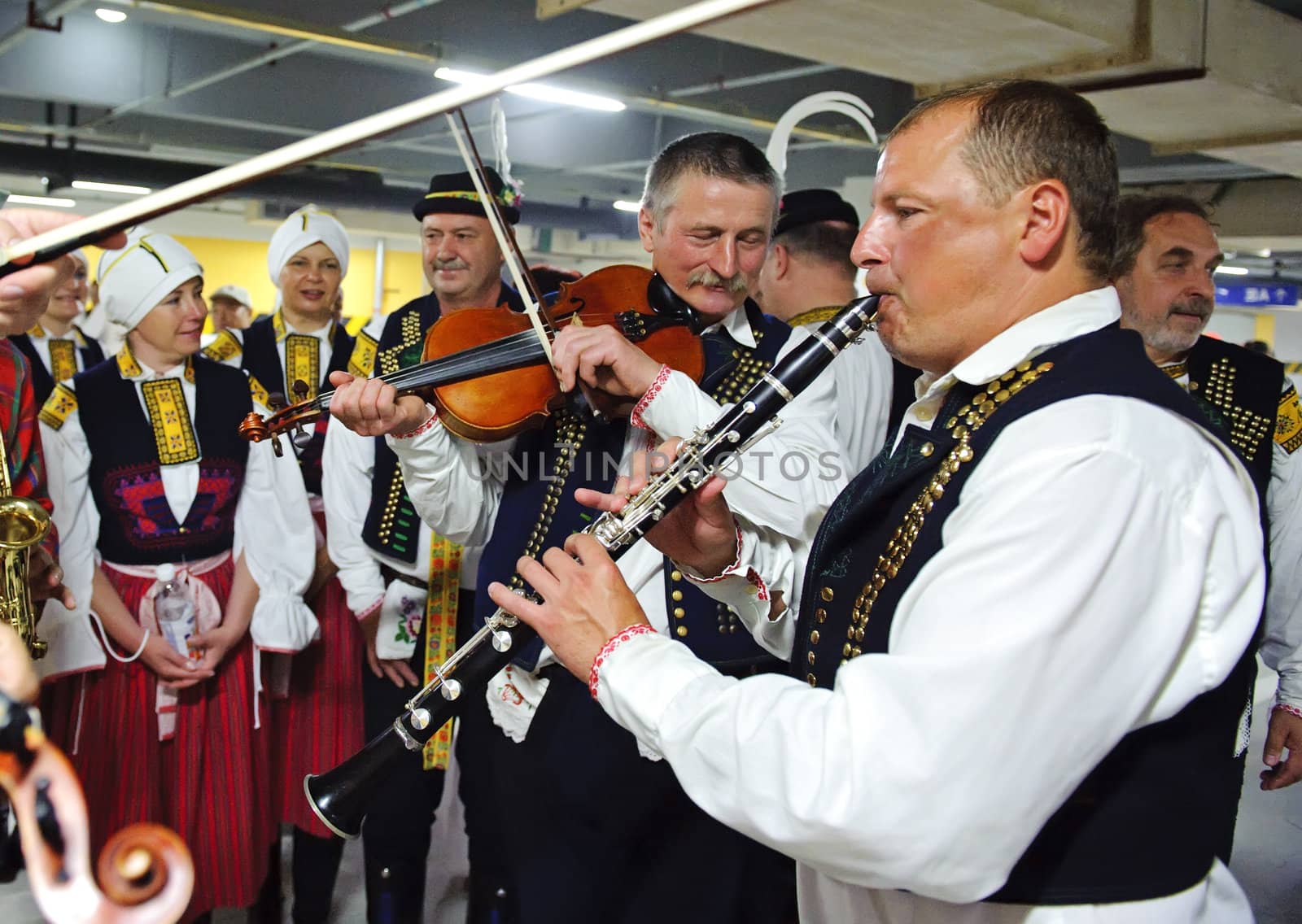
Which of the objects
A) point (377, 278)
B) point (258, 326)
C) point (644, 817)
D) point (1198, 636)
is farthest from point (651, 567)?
point (377, 278)

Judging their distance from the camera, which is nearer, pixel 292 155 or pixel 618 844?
pixel 292 155

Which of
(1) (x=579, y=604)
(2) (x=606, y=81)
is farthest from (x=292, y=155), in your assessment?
(2) (x=606, y=81)

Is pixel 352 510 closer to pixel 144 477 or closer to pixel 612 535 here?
pixel 144 477

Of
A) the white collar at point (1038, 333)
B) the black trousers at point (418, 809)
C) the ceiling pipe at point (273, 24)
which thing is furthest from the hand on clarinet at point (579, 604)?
the ceiling pipe at point (273, 24)

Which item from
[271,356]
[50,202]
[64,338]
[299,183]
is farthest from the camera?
[50,202]

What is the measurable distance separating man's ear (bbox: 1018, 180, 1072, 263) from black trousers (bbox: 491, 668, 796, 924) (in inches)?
43.4

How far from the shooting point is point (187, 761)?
268 centimetres

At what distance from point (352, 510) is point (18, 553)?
1247mm

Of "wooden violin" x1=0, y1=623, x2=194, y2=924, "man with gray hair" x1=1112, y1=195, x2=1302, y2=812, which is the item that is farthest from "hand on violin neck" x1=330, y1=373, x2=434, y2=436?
"man with gray hair" x1=1112, y1=195, x2=1302, y2=812

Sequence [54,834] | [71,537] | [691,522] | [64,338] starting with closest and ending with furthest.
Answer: [54,834] → [691,522] → [71,537] → [64,338]

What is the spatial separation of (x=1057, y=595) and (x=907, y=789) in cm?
21

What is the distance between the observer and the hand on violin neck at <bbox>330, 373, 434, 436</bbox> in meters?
1.97

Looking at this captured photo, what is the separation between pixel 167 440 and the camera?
2.74 m

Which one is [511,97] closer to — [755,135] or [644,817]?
[755,135]
